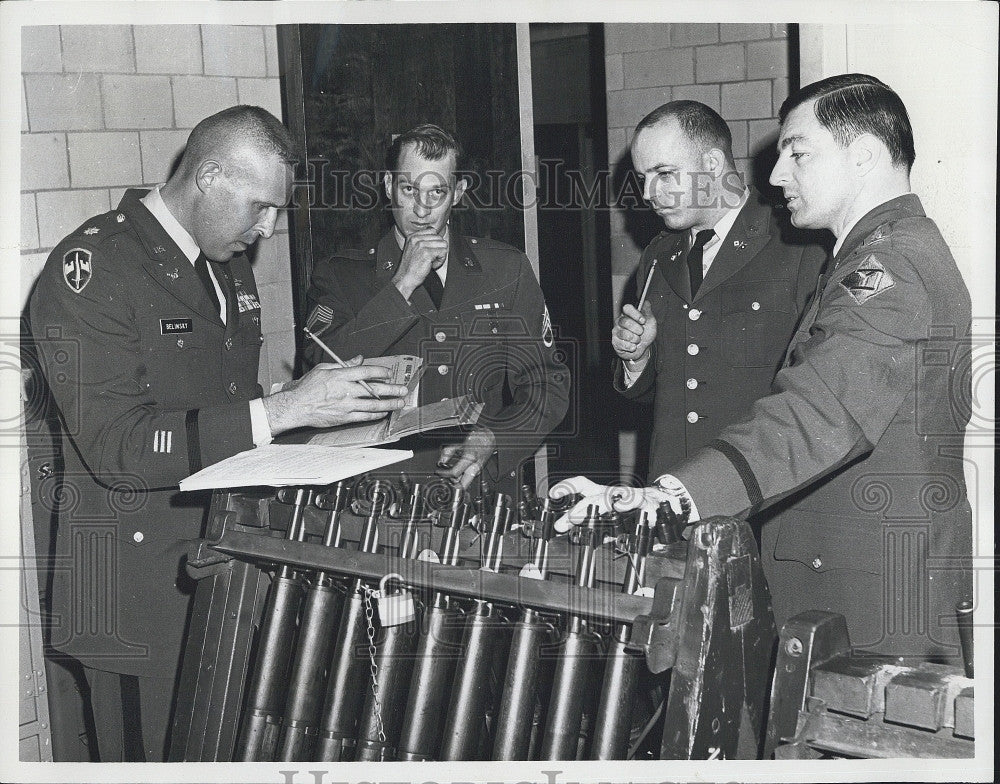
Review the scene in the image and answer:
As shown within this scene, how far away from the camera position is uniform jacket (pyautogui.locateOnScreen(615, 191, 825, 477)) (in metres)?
2.75

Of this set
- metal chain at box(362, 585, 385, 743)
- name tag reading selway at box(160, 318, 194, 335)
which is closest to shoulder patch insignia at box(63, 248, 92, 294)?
name tag reading selway at box(160, 318, 194, 335)

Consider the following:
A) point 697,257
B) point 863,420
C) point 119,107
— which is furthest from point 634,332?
point 119,107

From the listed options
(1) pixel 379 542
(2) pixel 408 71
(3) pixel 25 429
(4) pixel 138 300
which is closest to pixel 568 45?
(2) pixel 408 71

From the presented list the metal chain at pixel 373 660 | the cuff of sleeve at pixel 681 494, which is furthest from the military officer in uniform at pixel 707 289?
the metal chain at pixel 373 660

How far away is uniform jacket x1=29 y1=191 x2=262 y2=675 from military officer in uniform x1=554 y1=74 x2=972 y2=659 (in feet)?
4.26

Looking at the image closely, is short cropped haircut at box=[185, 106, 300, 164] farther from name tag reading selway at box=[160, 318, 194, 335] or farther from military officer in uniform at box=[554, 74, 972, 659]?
military officer in uniform at box=[554, 74, 972, 659]

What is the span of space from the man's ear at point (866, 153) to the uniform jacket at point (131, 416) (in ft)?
5.17

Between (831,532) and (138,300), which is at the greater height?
(138,300)

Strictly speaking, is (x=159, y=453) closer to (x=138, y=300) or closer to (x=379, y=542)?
(x=138, y=300)

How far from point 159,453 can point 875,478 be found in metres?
1.67

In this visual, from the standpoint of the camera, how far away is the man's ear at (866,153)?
211 cm

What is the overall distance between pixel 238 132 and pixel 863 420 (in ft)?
5.82

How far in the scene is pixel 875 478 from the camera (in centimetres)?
204

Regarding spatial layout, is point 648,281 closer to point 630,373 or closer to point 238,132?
point 630,373
